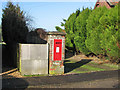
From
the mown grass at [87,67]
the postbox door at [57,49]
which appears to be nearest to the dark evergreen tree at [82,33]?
the mown grass at [87,67]

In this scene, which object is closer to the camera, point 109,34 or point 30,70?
point 30,70

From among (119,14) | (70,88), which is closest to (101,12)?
(119,14)

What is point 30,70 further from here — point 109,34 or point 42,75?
point 109,34

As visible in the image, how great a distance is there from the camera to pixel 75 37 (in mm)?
19469

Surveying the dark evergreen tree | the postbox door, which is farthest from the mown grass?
the dark evergreen tree

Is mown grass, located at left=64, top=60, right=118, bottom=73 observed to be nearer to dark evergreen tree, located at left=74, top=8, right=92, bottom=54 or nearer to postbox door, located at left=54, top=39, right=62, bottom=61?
postbox door, located at left=54, top=39, right=62, bottom=61

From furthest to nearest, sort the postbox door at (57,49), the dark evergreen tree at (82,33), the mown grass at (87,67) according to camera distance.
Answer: the dark evergreen tree at (82,33), the mown grass at (87,67), the postbox door at (57,49)

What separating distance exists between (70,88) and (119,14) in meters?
8.90

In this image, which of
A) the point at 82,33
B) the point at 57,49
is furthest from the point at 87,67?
the point at 82,33

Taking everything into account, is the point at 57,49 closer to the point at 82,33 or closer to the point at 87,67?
the point at 87,67

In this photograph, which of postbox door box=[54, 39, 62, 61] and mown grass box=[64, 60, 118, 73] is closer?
postbox door box=[54, 39, 62, 61]

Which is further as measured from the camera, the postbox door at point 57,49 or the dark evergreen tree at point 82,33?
the dark evergreen tree at point 82,33

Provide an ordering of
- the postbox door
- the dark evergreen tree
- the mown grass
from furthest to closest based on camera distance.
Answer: the dark evergreen tree → the mown grass → the postbox door

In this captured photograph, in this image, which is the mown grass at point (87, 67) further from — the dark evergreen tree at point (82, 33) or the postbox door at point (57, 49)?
the dark evergreen tree at point (82, 33)
